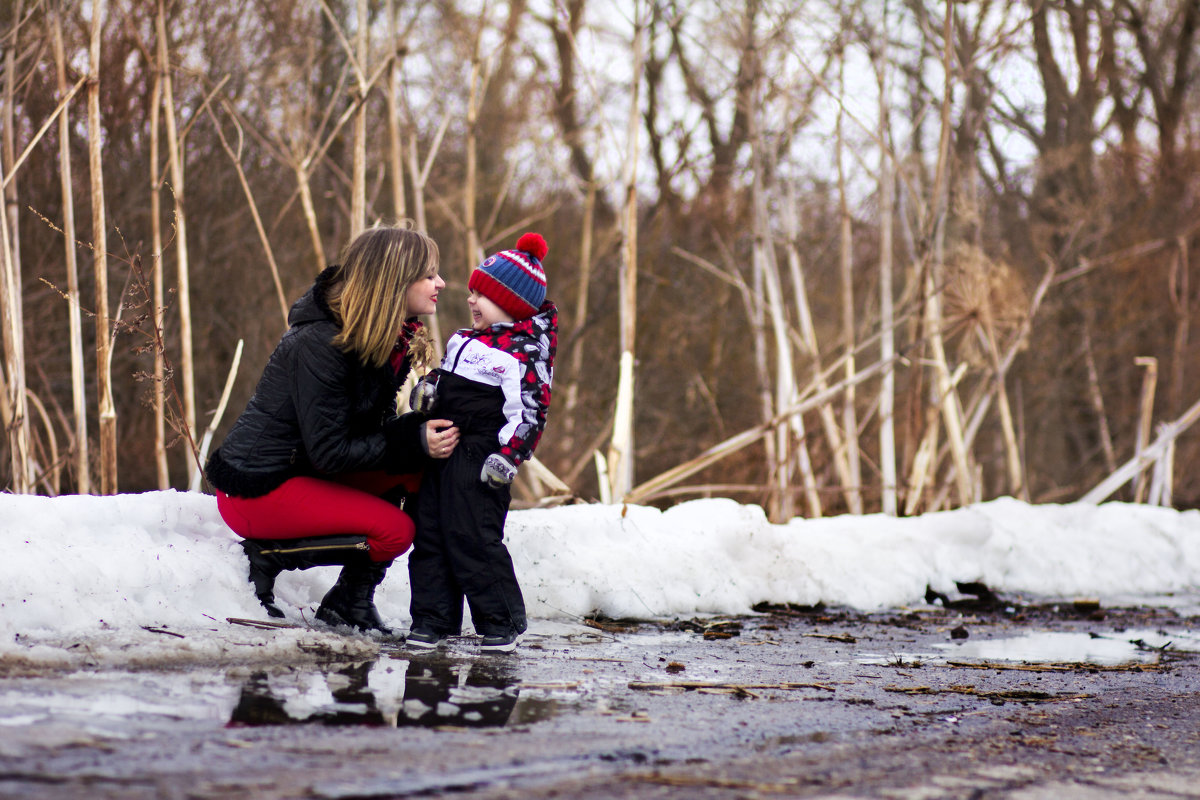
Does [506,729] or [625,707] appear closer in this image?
[506,729]

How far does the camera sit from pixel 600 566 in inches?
225

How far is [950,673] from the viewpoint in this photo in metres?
4.40

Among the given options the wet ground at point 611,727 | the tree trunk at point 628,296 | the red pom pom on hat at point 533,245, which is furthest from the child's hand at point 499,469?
the tree trunk at point 628,296

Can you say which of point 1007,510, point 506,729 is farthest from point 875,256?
point 506,729

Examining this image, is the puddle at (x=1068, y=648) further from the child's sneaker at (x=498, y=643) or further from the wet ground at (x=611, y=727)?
the child's sneaker at (x=498, y=643)

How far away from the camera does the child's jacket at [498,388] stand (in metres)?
4.20

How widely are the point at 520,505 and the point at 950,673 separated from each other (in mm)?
3164

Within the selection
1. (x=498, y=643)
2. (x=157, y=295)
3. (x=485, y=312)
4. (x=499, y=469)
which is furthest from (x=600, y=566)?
(x=157, y=295)

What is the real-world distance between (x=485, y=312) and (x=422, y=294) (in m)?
0.24

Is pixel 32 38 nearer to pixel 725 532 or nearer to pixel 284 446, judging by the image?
pixel 284 446

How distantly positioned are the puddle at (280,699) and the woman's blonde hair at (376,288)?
113cm

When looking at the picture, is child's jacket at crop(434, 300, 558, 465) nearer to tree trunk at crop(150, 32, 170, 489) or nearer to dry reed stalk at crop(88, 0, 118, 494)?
tree trunk at crop(150, 32, 170, 489)

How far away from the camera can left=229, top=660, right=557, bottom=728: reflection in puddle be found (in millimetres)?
2957

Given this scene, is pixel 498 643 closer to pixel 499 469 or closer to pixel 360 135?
pixel 499 469
